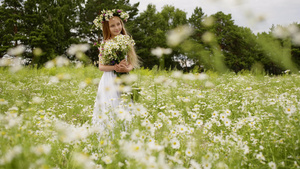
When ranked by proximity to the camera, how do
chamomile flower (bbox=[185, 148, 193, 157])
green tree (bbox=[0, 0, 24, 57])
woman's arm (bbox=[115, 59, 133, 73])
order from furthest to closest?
1. green tree (bbox=[0, 0, 24, 57])
2. woman's arm (bbox=[115, 59, 133, 73])
3. chamomile flower (bbox=[185, 148, 193, 157])

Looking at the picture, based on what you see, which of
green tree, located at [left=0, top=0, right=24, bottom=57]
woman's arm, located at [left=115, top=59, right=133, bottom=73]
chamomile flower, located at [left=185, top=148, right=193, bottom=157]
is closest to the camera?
chamomile flower, located at [left=185, top=148, right=193, bottom=157]

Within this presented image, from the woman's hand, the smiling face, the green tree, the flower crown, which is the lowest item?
the woman's hand

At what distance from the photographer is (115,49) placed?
10.9ft

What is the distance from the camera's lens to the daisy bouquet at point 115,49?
10.7 ft

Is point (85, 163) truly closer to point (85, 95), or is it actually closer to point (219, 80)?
point (85, 95)

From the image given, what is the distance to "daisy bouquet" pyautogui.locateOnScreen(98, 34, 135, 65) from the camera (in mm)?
3271

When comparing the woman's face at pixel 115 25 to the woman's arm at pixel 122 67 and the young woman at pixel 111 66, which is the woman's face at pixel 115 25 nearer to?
the young woman at pixel 111 66

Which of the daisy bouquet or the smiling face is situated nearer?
the daisy bouquet

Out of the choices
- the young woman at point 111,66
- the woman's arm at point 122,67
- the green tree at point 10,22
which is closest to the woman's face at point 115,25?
the young woman at point 111,66

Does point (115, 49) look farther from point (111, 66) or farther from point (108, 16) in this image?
point (108, 16)

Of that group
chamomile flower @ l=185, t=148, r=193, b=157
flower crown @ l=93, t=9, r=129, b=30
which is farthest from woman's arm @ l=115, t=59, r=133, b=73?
chamomile flower @ l=185, t=148, r=193, b=157

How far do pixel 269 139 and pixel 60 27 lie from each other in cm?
2485

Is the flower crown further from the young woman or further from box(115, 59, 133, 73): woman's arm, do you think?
box(115, 59, 133, 73): woman's arm

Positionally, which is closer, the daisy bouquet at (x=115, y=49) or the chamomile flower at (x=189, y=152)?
the chamomile flower at (x=189, y=152)
